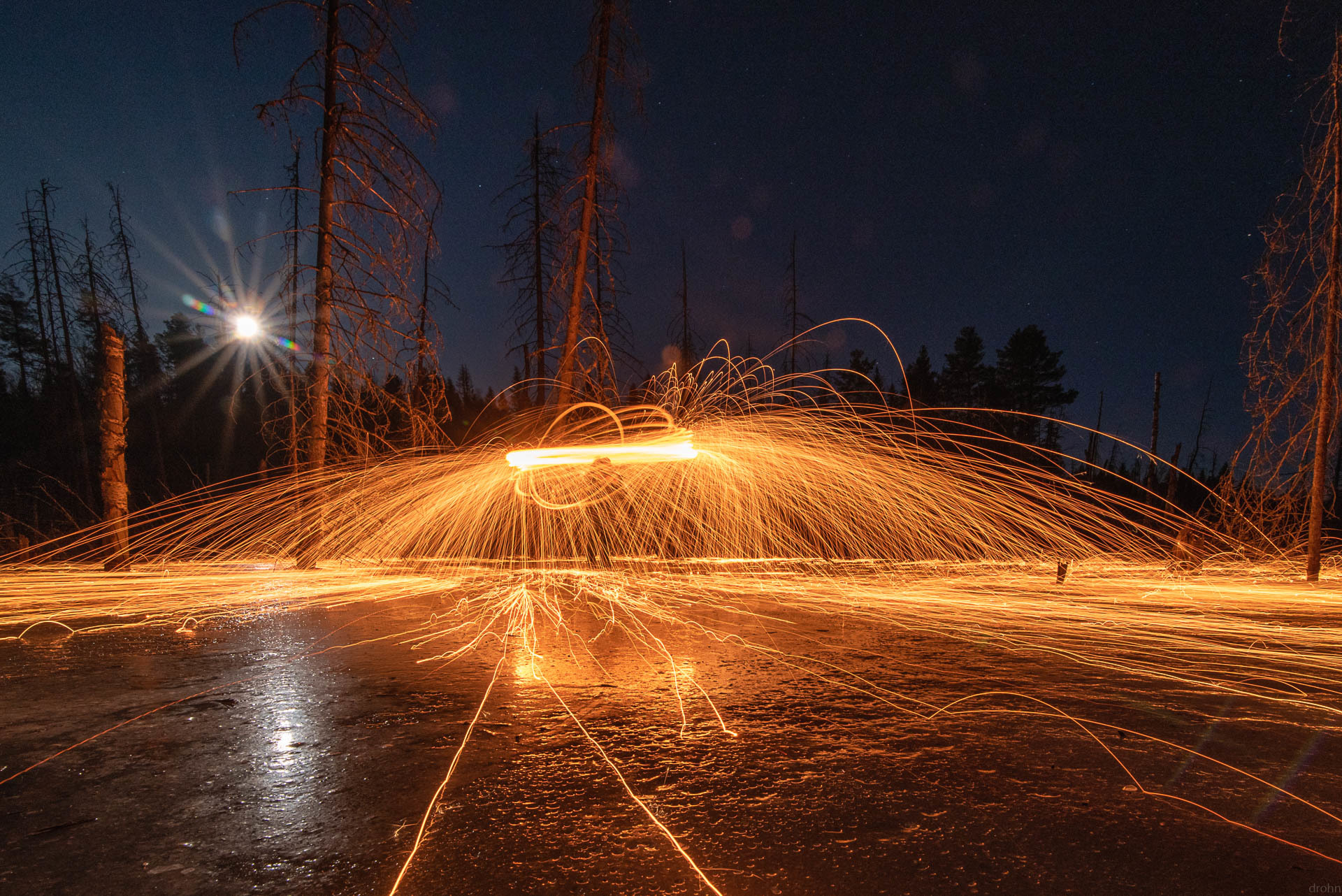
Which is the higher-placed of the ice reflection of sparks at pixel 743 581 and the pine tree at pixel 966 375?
the pine tree at pixel 966 375

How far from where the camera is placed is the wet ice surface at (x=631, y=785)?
226 centimetres

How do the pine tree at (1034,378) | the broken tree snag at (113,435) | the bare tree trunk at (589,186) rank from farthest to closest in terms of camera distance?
the pine tree at (1034,378)
the bare tree trunk at (589,186)
the broken tree snag at (113,435)

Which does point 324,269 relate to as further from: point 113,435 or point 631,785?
point 631,785

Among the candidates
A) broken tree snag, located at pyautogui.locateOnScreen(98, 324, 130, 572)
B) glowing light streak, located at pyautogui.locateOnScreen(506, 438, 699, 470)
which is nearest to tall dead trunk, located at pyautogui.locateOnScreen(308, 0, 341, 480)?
broken tree snag, located at pyautogui.locateOnScreen(98, 324, 130, 572)

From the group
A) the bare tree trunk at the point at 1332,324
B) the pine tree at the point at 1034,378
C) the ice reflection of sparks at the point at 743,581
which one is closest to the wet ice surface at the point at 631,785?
the ice reflection of sparks at the point at 743,581

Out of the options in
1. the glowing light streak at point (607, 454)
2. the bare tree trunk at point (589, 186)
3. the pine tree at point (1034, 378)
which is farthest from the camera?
the pine tree at point (1034, 378)

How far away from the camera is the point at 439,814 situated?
261cm

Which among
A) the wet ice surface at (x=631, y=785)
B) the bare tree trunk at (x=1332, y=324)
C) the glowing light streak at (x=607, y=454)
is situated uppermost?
the bare tree trunk at (x=1332, y=324)

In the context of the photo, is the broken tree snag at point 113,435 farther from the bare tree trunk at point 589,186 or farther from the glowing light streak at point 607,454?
the glowing light streak at point 607,454

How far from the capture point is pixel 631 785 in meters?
2.90

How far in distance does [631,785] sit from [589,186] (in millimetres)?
9952

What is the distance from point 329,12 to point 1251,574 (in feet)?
59.2

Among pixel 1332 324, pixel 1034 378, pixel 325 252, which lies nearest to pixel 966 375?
pixel 1034 378

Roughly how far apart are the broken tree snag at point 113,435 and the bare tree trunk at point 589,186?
6125mm
